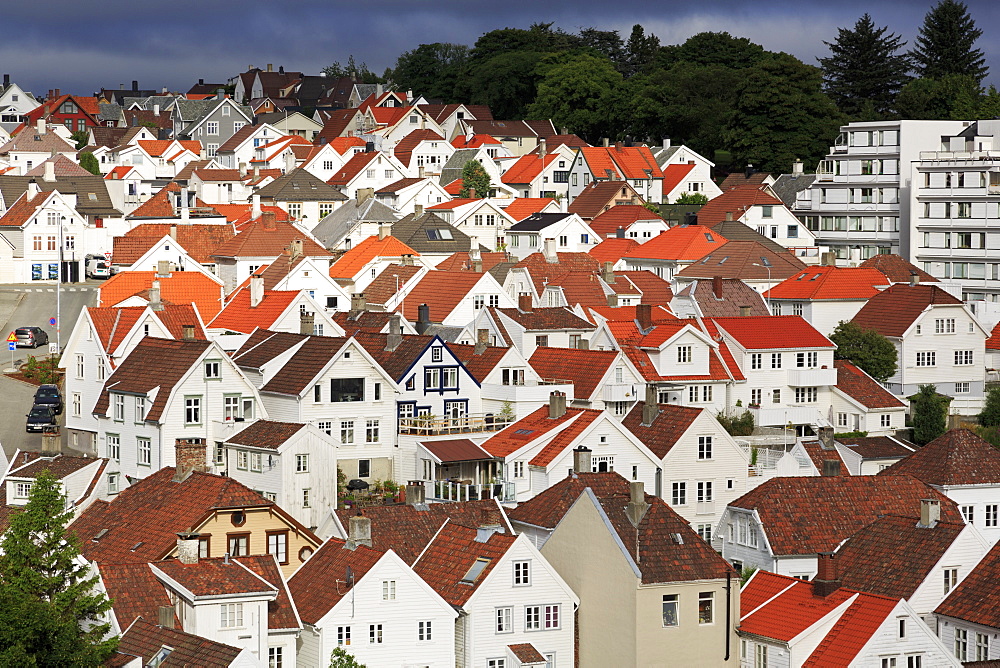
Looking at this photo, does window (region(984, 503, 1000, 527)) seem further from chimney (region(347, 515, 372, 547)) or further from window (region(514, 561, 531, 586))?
chimney (region(347, 515, 372, 547))

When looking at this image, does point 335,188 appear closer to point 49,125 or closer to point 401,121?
point 401,121

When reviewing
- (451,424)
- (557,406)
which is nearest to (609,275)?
(451,424)

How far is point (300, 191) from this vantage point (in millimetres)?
117688

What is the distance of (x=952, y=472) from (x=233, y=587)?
27.4 meters

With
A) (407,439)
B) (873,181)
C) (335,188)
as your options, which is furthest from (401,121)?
(407,439)

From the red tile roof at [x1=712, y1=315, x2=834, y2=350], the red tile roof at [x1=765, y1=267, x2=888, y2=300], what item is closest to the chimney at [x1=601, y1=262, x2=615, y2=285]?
the red tile roof at [x1=765, y1=267, x2=888, y2=300]

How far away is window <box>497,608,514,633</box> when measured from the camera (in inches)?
1874

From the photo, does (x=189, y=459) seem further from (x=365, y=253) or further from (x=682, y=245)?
(x=682, y=245)

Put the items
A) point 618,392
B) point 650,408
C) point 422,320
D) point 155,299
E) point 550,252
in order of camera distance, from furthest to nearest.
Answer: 1. point 550,252
2. point 422,320
3. point 155,299
4. point 618,392
5. point 650,408

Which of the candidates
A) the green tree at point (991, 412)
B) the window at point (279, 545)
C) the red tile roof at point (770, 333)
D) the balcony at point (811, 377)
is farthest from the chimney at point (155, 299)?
the green tree at point (991, 412)

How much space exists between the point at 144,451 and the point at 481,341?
13853 millimetres

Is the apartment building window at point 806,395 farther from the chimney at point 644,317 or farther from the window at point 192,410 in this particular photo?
the window at point 192,410

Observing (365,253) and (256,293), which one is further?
(365,253)

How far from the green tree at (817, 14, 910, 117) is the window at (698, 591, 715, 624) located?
97350mm
